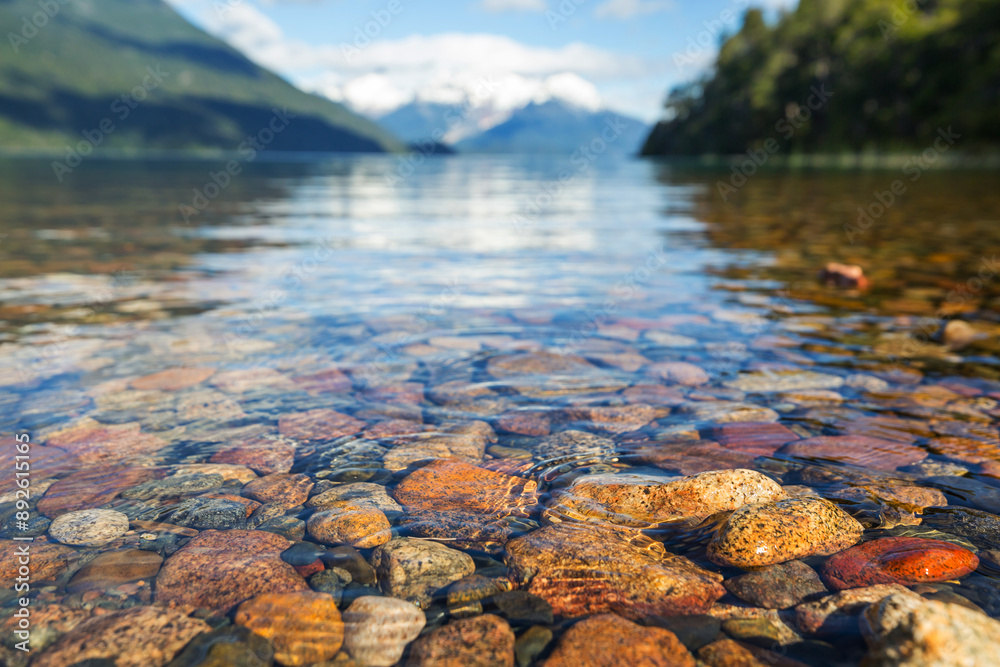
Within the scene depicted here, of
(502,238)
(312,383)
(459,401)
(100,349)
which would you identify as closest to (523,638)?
(459,401)

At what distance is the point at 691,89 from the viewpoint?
125 metres

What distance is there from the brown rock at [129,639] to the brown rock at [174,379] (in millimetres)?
3569

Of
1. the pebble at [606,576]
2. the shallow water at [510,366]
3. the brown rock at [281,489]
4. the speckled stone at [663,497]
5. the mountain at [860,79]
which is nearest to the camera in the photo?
the pebble at [606,576]

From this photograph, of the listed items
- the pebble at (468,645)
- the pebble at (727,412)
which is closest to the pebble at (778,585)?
the pebble at (468,645)

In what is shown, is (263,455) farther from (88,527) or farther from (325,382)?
(325,382)

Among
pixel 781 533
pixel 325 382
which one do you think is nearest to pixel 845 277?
pixel 781 533

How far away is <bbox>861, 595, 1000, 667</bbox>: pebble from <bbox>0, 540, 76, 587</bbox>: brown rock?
407cm

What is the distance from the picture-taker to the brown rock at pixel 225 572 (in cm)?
323

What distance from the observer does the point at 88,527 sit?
→ 3.83 m

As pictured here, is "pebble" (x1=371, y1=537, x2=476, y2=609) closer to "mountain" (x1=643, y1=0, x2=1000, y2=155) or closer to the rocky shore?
the rocky shore

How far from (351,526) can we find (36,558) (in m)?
1.72

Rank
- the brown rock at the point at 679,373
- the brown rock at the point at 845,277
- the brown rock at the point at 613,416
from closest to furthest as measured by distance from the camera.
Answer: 1. the brown rock at the point at 613,416
2. the brown rock at the point at 679,373
3. the brown rock at the point at 845,277

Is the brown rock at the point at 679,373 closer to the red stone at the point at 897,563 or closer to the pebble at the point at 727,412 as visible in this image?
the pebble at the point at 727,412

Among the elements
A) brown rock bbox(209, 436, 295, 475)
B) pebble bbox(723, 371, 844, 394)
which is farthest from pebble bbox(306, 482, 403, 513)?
pebble bbox(723, 371, 844, 394)
